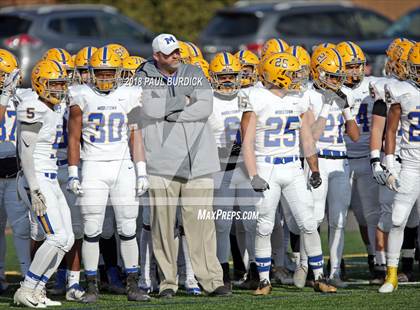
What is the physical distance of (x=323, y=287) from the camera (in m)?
8.88

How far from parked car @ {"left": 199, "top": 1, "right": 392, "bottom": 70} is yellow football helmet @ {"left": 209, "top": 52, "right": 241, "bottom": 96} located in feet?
28.2

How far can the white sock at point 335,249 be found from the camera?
30.6 feet

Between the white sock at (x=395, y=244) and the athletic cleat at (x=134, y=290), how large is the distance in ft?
6.11

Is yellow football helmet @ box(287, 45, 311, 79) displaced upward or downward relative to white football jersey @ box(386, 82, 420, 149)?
upward

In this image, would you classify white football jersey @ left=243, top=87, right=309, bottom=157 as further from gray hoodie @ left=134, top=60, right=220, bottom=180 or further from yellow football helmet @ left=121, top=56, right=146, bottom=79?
yellow football helmet @ left=121, top=56, right=146, bottom=79

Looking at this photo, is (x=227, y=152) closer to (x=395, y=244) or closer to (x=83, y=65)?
(x=83, y=65)

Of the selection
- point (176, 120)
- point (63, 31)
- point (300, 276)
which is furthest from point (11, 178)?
point (63, 31)

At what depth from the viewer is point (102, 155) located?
8.71m

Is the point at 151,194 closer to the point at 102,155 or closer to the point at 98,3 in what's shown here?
the point at 102,155

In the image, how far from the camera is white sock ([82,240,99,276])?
28.4 feet

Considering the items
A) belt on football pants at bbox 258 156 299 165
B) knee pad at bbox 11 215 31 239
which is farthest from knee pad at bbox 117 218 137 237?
belt on football pants at bbox 258 156 299 165

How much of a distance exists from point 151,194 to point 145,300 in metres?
0.80

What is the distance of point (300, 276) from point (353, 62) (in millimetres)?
1840

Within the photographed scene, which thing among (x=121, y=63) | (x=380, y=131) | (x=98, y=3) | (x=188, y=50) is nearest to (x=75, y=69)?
(x=121, y=63)
